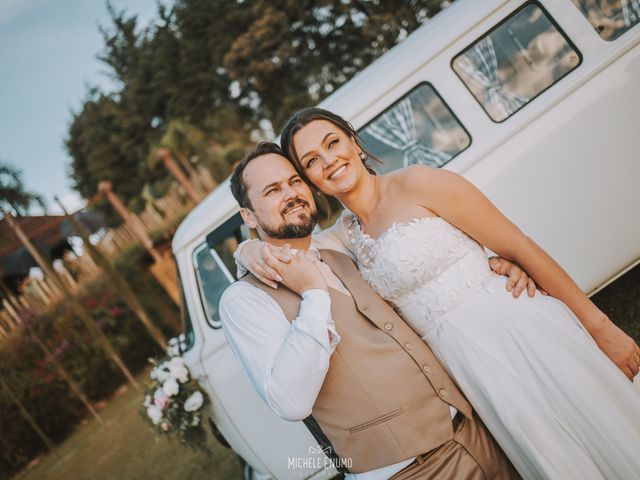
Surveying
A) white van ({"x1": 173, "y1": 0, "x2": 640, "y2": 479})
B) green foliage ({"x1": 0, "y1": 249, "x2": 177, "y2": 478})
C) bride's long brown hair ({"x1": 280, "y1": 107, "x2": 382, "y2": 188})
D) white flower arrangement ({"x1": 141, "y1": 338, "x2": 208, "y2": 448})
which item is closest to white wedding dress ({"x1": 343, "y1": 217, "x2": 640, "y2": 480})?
bride's long brown hair ({"x1": 280, "y1": 107, "x2": 382, "y2": 188})

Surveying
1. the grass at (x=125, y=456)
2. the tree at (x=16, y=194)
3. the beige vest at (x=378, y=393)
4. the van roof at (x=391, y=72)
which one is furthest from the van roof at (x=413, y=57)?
the tree at (x=16, y=194)

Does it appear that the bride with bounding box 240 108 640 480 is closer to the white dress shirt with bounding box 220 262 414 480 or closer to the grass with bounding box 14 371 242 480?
the white dress shirt with bounding box 220 262 414 480

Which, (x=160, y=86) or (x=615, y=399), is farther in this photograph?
(x=160, y=86)

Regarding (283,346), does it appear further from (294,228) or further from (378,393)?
(294,228)

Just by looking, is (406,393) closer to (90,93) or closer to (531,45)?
(531,45)

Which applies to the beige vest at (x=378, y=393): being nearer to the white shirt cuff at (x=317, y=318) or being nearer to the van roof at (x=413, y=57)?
the white shirt cuff at (x=317, y=318)

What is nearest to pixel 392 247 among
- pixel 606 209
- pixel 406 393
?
pixel 406 393

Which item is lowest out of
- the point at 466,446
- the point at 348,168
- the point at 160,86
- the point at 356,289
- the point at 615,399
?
the point at 615,399

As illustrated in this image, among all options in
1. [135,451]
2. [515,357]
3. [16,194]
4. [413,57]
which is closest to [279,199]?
[515,357]

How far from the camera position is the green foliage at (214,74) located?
56.1 ft

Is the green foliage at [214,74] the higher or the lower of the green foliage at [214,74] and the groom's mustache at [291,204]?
the higher

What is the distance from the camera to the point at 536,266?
5.69 feet

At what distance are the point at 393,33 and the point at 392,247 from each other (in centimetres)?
1506

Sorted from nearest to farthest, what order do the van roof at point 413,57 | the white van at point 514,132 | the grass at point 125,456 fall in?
the white van at point 514,132
the van roof at point 413,57
the grass at point 125,456
